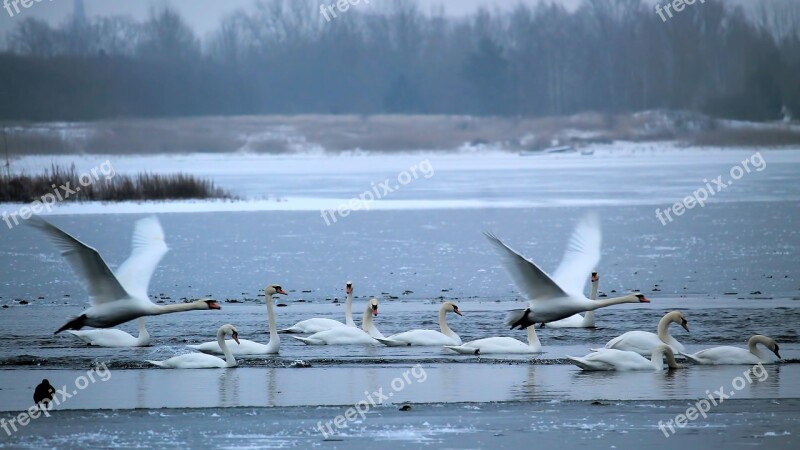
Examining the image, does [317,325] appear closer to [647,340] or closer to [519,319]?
[519,319]

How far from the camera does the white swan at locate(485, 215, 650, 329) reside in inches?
414

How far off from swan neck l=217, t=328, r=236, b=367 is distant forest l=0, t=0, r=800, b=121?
47.4 metres

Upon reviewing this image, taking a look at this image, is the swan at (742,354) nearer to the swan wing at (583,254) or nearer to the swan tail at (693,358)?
the swan tail at (693,358)

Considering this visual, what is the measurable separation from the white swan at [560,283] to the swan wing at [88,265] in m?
3.08

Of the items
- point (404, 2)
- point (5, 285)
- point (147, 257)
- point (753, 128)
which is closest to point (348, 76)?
point (404, 2)

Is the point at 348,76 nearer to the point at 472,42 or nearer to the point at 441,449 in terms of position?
the point at 472,42

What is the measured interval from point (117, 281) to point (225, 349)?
1.03 m

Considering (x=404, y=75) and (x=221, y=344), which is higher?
(x=404, y=75)

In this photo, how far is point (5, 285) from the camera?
1633cm

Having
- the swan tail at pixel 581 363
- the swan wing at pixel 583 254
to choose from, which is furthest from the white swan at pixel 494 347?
the swan tail at pixel 581 363

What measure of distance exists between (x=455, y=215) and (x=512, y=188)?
28.2ft

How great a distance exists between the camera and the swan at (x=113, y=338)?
11.8 meters

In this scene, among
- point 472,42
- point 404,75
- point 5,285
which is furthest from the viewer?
point 472,42

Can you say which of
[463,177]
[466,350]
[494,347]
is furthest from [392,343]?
[463,177]
